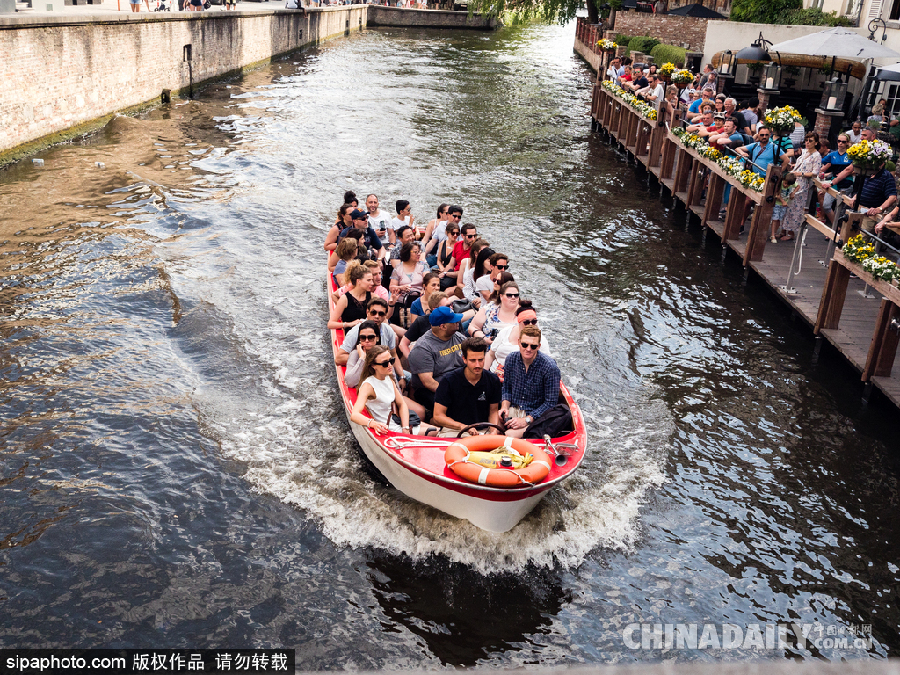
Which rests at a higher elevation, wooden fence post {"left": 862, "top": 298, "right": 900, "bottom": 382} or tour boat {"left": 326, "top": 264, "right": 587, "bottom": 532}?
wooden fence post {"left": 862, "top": 298, "right": 900, "bottom": 382}

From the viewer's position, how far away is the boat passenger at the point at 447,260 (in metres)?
11.0

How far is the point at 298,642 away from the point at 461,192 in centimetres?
1431

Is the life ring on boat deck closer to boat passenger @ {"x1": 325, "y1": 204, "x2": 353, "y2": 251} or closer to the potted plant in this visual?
boat passenger @ {"x1": 325, "y1": 204, "x2": 353, "y2": 251}

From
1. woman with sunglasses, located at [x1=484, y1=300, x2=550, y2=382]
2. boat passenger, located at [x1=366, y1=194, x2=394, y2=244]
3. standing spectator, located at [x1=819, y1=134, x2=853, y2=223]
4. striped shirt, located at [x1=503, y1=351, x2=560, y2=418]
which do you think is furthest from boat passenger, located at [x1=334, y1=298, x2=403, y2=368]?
standing spectator, located at [x1=819, y1=134, x2=853, y2=223]

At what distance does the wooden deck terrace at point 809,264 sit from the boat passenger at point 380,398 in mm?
5713

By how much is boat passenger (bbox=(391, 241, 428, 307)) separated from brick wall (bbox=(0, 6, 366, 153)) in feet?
37.8

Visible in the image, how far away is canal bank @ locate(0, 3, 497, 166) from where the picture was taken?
1792cm

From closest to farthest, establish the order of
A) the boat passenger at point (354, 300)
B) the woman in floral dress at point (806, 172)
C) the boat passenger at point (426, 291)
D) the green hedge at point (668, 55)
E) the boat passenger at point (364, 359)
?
the boat passenger at point (364, 359)
the boat passenger at point (354, 300)
the boat passenger at point (426, 291)
the woman in floral dress at point (806, 172)
the green hedge at point (668, 55)

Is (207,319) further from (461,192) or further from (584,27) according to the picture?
(584,27)

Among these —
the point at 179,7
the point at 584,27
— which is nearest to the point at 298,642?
the point at 179,7

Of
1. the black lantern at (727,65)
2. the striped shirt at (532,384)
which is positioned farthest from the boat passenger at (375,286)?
the black lantern at (727,65)

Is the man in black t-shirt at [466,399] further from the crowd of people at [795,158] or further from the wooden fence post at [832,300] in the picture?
the crowd of people at [795,158]

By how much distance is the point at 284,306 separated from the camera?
40.9 ft

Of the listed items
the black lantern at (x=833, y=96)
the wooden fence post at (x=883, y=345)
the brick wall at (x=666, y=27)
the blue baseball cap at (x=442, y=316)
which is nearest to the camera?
the blue baseball cap at (x=442, y=316)
